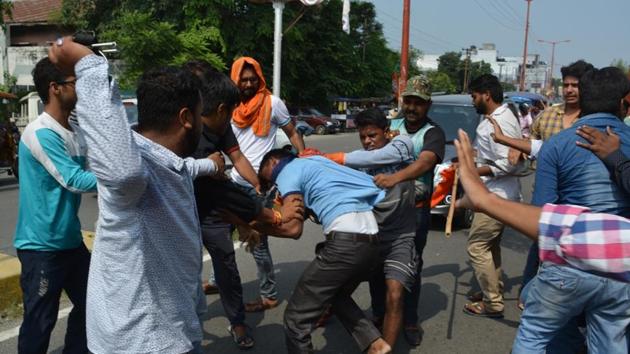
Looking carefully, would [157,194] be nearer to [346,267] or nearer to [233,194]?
[233,194]

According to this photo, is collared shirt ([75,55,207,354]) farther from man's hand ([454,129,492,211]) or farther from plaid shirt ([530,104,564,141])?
plaid shirt ([530,104,564,141])

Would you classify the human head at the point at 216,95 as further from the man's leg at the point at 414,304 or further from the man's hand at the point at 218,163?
the man's leg at the point at 414,304

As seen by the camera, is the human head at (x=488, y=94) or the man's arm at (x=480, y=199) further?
the human head at (x=488, y=94)

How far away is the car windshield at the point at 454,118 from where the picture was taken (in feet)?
27.2

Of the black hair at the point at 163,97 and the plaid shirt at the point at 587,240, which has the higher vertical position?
the black hair at the point at 163,97

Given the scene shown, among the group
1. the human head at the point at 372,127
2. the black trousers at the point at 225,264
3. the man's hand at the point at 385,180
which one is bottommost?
the black trousers at the point at 225,264

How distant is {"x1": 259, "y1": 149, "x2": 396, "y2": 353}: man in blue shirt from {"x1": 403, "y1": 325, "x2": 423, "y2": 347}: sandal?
102 cm

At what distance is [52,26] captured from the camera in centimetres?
2891

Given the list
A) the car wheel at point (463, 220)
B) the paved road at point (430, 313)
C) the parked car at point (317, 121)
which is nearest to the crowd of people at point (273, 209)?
the paved road at point (430, 313)

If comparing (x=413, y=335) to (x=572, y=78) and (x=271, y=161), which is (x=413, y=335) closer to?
(x=271, y=161)

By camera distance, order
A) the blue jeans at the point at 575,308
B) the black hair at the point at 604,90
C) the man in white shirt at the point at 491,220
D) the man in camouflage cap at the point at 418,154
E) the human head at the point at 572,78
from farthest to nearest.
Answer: the man in white shirt at the point at 491,220
the human head at the point at 572,78
the man in camouflage cap at the point at 418,154
the black hair at the point at 604,90
the blue jeans at the point at 575,308

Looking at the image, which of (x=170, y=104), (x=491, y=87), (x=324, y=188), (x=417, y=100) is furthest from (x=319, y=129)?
(x=170, y=104)

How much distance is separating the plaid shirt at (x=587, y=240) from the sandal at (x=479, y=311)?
2.26 metres

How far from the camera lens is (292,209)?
289 centimetres
